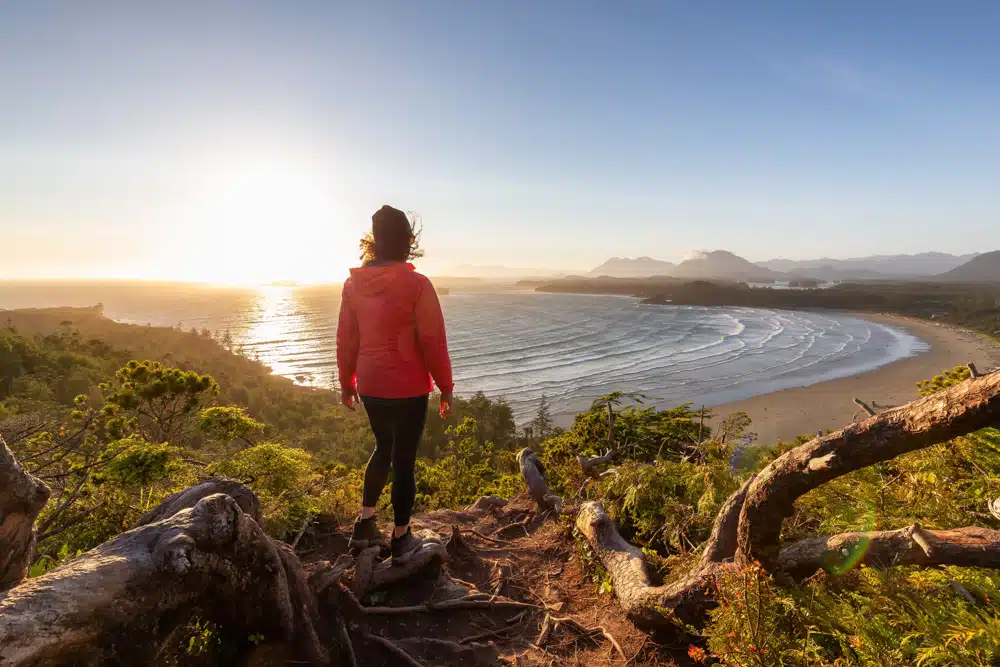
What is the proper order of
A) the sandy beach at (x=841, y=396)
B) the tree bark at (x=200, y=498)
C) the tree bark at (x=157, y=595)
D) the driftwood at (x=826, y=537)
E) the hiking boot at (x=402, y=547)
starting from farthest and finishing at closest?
the sandy beach at (x=841, y=396) → the hiking boot at (x=402, y=547) → the tree bark at (x=200, y=498) → the driftwood at (x=826, y=537) → the tree bark at (x=157, y=595)

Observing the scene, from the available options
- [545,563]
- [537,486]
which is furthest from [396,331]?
[537,486]

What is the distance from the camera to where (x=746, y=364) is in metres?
40.5

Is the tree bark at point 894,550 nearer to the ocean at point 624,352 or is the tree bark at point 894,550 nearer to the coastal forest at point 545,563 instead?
Answer: the coastal forest at point 545,563

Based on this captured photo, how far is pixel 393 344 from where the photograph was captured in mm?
3146

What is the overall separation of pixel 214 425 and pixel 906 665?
20.5 feet

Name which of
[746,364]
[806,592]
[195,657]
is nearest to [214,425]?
[195,657]

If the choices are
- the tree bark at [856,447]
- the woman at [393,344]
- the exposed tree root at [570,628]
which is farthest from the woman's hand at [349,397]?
the tree bark at [856,447]

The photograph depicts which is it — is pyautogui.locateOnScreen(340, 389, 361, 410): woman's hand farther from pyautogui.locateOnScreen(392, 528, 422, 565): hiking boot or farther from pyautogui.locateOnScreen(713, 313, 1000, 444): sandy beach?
pyautogui.locateOnScreen(713, 313, 1000, 444): sandy beach

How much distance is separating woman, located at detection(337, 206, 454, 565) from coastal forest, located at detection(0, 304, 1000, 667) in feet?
2.71

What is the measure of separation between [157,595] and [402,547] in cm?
199

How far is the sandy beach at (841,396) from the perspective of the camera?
24609 millimetres

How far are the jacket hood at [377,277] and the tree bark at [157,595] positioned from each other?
5.07 ft

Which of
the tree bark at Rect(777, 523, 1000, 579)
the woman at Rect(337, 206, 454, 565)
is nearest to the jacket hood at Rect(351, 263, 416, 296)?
the woman at Rect(337, 206, 454, 565)

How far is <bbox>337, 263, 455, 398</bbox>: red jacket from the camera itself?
3133 millimetres
